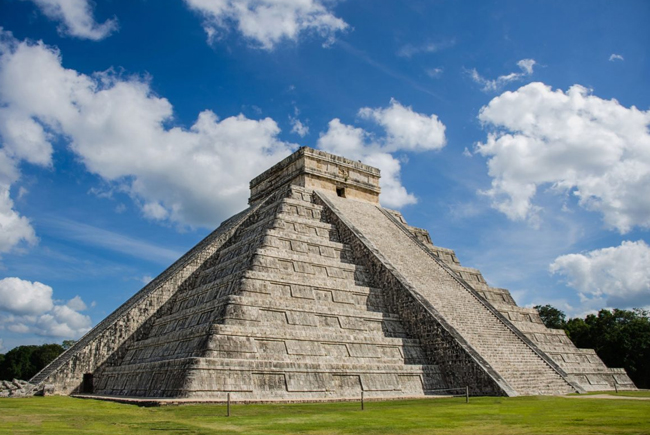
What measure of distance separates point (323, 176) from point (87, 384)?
45.1ft

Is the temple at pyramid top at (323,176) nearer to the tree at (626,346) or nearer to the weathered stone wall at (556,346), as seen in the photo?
the weathered stone wall at (556,346)

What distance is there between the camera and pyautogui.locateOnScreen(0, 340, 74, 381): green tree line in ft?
158

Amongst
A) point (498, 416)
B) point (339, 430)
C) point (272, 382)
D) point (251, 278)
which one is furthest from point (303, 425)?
point (251, 278)

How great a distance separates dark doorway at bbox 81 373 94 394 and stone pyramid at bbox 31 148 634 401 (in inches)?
1.3

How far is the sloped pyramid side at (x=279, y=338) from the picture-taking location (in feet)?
40.8

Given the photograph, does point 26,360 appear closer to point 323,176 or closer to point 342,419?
point 323,176

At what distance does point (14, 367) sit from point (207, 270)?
39.4 m

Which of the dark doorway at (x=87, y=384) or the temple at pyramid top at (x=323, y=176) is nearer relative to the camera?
the dark doorway at (x=87, y=384)

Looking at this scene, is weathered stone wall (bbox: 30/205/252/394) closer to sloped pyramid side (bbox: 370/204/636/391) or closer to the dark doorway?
the dark doorway

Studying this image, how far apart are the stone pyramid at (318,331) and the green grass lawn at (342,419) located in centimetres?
156

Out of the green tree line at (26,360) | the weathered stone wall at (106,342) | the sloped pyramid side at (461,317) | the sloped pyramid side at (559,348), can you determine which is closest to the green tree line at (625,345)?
the sloped pyramid side at (559,348)

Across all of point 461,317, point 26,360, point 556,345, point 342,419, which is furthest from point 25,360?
point 342,419

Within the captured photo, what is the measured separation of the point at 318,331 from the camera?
47.7 feet

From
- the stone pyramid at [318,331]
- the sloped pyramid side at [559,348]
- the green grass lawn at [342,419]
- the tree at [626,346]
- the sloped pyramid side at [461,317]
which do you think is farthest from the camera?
the tree at [626,346]
